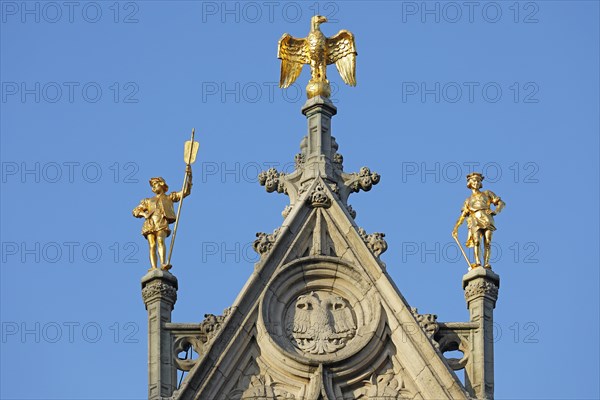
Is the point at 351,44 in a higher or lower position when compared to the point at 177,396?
higher

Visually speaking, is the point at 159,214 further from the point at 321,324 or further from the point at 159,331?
the point at 321,324

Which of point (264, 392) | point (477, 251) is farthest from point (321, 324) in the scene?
A: point (477, 251)

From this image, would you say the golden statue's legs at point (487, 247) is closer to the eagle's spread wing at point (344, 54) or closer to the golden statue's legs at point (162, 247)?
the eagle's spread wing at point (344, 54)

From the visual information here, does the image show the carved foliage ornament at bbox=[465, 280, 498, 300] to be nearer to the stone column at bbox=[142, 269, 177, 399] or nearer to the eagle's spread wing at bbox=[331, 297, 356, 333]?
the eagle's spread wing at bbox=[331, 297, 356, 333]

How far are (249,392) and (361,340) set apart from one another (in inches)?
88.8

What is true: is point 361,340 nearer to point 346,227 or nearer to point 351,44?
point 346,227

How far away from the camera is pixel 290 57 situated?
68312 millimetres

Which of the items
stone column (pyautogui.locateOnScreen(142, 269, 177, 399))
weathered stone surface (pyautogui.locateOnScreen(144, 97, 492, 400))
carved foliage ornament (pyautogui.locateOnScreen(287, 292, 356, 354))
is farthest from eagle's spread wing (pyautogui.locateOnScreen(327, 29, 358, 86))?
stone column (pyautogui.locateOnScreen(142, 269, 177, 399))

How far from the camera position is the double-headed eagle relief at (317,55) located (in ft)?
224

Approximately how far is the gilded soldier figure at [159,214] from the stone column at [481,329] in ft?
18.2

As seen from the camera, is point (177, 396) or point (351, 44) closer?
point (177, 396)

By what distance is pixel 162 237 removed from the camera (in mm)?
65938

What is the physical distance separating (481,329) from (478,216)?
2.34 metres

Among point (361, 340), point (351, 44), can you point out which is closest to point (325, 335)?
point (361, 340)
